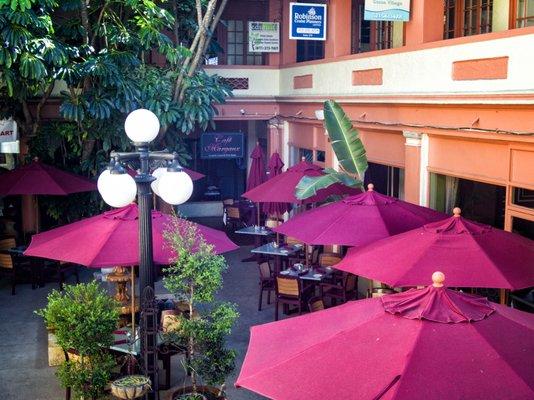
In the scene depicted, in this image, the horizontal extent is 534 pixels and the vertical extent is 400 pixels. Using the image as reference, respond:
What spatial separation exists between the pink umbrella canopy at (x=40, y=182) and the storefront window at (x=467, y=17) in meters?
7.82

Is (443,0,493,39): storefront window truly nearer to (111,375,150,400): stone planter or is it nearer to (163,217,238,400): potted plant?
(163,217,238,400): potted plant

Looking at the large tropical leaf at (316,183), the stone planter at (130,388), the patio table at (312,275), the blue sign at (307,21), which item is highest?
the blue sign at (307,21)

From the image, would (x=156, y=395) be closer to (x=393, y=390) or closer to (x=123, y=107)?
(x=393, y=390)

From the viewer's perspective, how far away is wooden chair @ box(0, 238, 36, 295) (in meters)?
14.4

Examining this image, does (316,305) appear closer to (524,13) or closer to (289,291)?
(289,291)

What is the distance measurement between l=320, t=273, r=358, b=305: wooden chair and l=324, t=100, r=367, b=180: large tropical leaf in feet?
6.53

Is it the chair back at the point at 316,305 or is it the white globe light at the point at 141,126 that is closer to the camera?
the white globe light at the point at 141,126

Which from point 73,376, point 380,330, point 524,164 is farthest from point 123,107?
point 380,330

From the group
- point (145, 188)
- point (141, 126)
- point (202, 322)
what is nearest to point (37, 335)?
point (202, 322)

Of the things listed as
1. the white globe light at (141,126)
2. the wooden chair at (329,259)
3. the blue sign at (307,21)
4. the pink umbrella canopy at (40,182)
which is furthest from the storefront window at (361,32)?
the white globe light at (141,126)

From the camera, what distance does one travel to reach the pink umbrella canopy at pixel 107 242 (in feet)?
29.7

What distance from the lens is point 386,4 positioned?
38.6 feet

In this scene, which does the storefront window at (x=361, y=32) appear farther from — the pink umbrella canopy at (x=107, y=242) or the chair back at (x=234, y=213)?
the pink umbrella canopy at (x=107, y=242)

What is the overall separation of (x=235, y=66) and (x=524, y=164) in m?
11.8
